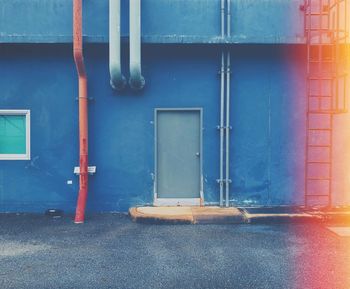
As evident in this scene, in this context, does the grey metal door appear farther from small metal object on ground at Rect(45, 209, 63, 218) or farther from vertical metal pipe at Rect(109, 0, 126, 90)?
small metal object on ground at Rect(45, 209, 63, 218)

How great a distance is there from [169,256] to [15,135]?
197 inches

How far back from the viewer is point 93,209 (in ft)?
28.2

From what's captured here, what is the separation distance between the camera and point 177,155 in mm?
8711

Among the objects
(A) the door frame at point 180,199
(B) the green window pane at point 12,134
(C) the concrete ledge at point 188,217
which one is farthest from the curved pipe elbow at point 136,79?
(C) the concrete ledge at point 188,217

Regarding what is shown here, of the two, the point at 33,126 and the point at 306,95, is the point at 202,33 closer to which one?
the point at 306,95

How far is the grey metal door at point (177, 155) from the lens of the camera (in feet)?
28.5

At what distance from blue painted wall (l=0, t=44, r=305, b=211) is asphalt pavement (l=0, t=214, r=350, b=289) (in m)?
1.08

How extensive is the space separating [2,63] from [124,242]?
513cm

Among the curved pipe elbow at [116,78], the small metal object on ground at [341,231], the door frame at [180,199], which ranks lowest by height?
the small metal object on ground at [341,231]

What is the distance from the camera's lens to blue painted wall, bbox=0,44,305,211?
8.55m

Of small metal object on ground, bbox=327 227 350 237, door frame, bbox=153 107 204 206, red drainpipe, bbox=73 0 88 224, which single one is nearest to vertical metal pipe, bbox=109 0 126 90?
red drainpipe, bbox=73 0 88 224

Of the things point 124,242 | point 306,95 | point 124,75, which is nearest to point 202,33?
point 124,75

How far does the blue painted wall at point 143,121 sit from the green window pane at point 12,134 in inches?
10.9

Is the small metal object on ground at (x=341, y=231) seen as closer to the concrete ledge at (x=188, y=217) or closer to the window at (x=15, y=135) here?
the concrete ledge at (x=188, y=217)
